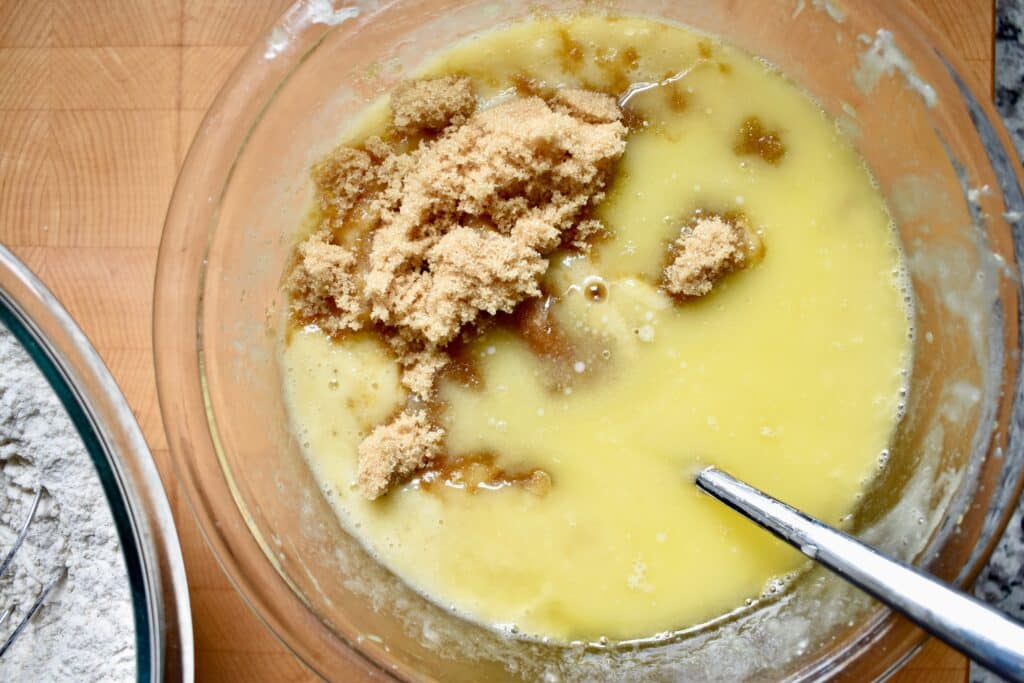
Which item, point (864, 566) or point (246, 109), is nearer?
point (864, 566)

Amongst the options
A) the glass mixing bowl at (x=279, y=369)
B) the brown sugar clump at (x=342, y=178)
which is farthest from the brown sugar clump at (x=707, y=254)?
the brown sugar clump at (x=342, y=178)

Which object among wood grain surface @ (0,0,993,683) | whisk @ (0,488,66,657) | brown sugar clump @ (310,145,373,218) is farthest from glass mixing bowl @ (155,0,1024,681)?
whisk @ (0,488,66,657)

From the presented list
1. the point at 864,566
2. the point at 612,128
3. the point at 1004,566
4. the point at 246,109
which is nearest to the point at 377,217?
the point at 246,109

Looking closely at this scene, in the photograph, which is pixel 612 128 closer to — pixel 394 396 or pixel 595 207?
pixel 595 207

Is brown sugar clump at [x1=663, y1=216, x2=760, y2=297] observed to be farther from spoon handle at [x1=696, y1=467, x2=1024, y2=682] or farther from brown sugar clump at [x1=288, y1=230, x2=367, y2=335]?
brown sugar clump at [x1=288, y1=230, x2=367, y2=335]

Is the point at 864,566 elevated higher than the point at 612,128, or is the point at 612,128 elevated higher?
the point at 612,128

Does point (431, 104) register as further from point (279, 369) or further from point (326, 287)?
point (279, 369)

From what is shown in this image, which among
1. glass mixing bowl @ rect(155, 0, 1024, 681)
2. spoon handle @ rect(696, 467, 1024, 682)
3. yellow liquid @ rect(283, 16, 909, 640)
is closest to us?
spoon handle @ rect(696, 467, 1024, 682)
